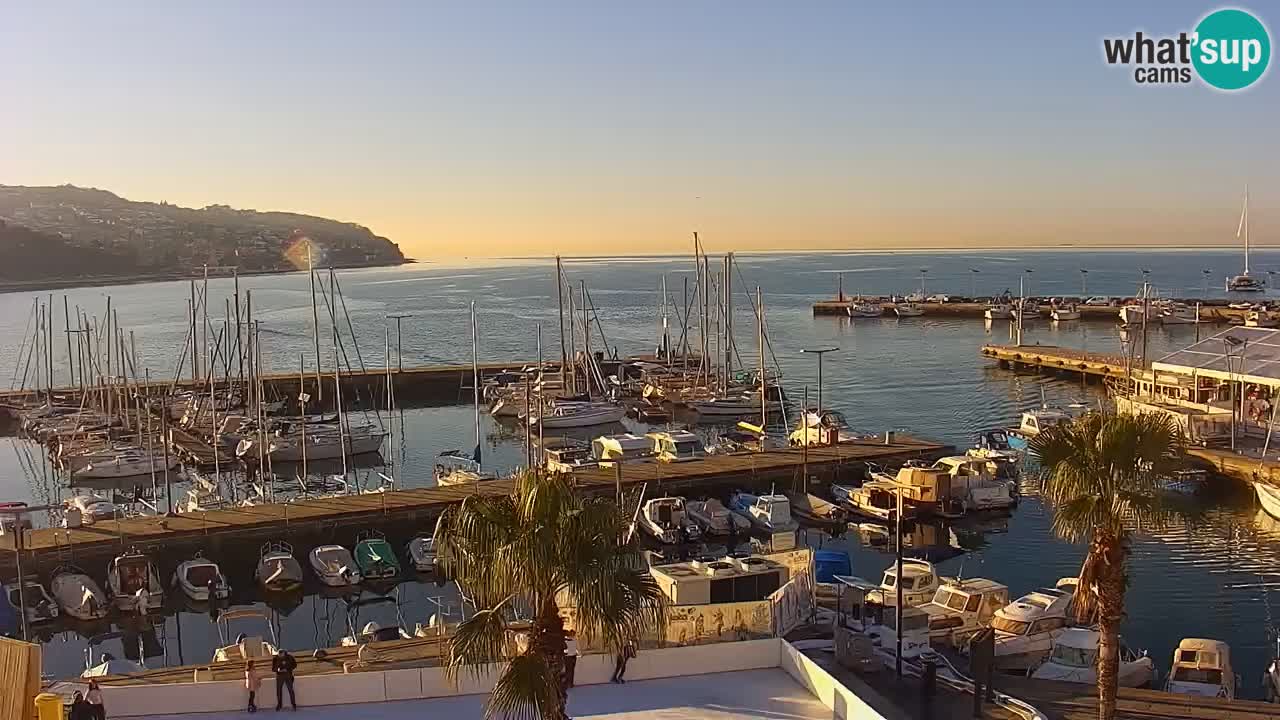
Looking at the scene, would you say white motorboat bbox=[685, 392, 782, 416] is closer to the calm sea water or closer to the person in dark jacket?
the calm sea water

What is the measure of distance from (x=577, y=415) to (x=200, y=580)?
3522 centimetres

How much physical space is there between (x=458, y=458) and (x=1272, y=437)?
38.6 meters

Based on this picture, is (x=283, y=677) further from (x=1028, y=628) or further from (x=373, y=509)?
(x=373, y=509)

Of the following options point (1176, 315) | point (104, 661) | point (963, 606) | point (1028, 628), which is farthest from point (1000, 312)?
point (104, 661)

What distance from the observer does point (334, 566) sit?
120 feet

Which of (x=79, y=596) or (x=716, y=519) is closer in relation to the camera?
(x=79, y=596)

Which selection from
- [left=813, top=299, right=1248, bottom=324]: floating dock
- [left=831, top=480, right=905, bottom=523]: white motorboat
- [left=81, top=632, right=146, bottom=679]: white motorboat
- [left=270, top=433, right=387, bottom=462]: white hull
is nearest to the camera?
[left=81, top=632, right=146, bottom=679]: white motorboat

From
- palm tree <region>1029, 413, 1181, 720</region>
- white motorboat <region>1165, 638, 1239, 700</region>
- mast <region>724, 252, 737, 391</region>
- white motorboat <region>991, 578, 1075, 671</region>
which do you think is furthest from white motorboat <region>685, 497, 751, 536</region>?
mast <region>724, 252, 737, 391</region>

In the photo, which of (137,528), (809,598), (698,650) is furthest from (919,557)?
(137,528)

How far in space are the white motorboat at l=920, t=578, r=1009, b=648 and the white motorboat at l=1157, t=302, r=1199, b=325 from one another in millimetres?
102405

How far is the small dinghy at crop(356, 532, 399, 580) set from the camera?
3691 centimetres

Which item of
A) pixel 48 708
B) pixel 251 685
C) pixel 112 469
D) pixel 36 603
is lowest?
pixel 112 469

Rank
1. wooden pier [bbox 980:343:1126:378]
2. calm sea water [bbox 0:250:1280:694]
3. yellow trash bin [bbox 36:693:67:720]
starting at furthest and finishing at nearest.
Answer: wooden pier [bbox 980:343:1126:378], calm sea water [bbox 0:250:1280:694], yellow trash bin [bbox 36:693:67:720]

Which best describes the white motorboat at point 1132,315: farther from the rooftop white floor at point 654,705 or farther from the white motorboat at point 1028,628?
the rooftop white floor at point 654,705
